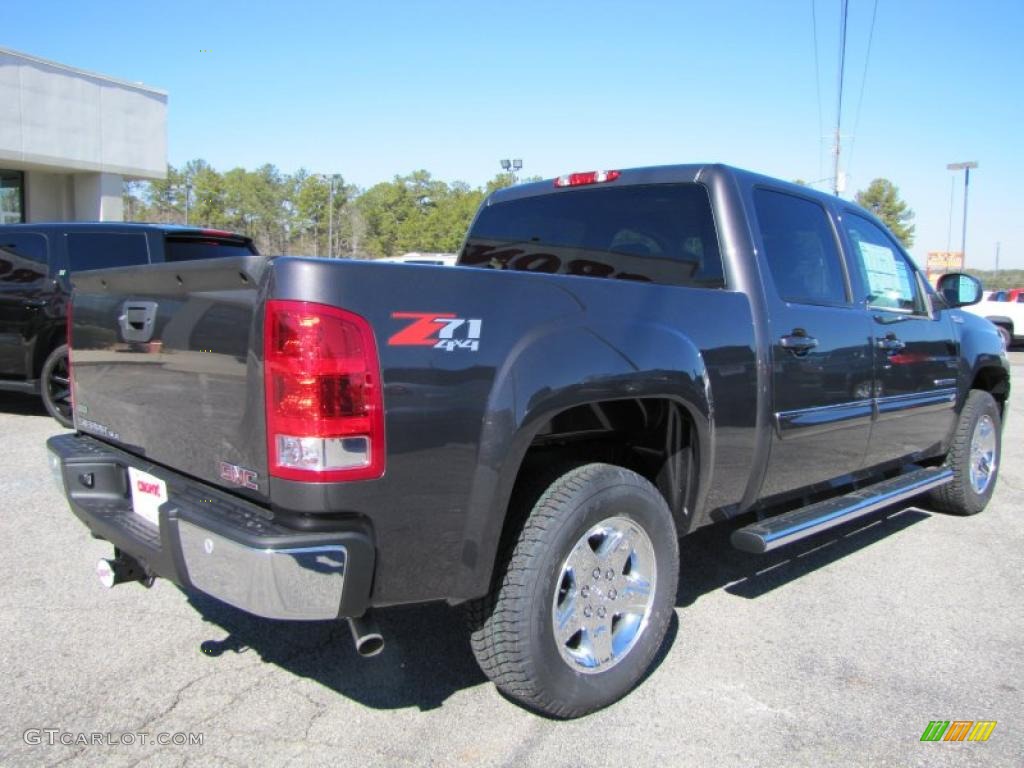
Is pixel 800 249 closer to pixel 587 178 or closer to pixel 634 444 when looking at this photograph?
pixel 587 178

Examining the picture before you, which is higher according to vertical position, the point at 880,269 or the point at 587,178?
the point at 587,178

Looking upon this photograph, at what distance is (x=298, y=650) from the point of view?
3.29m

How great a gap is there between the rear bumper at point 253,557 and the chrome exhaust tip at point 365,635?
13cm

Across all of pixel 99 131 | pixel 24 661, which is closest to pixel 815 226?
pixel 24 661

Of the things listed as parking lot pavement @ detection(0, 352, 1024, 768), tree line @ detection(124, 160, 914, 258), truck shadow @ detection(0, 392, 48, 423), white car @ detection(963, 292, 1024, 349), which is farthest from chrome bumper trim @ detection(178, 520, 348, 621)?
tree line @ detection(124, 160, 914, 258)

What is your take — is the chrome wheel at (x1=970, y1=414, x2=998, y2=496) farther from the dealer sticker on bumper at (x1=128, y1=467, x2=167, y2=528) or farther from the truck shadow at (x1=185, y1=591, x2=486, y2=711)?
the dealer sticker on bumper at (x1=128, y1=467, x2=167, y2=528)

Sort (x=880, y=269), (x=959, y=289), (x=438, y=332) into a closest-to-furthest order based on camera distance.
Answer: (x=438, y=332), (x=880, y=269), (x=959, y=289)

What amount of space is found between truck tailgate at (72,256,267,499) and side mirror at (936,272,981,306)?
14.4 ft

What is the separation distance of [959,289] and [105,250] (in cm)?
715

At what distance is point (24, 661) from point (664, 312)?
109 inches

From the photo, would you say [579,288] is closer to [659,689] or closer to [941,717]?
[659,689]

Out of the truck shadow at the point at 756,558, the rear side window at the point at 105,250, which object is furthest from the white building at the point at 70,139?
the truck shadow at the point at 756,558

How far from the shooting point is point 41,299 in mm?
7305

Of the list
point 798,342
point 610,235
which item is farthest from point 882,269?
point 610,235
